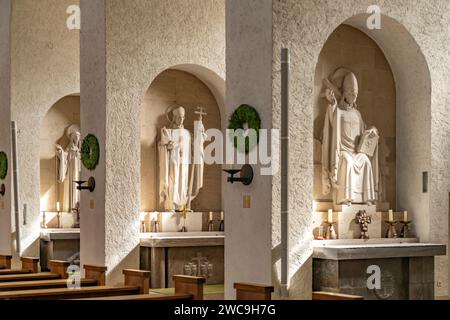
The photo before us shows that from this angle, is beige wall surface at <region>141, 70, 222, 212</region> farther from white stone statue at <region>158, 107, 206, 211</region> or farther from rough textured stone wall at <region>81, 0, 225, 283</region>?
rough textured stone wall at <region>81, 0, 225, 283</region>

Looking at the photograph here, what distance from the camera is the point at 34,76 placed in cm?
1703

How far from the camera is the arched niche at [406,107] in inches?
459

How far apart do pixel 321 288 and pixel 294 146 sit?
1695mm

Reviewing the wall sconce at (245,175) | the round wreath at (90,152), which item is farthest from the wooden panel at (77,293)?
the round wreath at (90,152)

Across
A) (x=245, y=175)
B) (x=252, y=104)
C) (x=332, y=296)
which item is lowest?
(x=332, y=296)

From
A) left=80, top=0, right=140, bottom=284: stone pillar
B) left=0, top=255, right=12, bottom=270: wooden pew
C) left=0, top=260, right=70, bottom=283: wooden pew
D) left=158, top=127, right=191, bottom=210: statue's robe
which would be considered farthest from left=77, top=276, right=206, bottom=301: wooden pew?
left=158, top=127, right=191, bottom=210: statue's robe

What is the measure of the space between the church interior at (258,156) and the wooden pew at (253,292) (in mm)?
18

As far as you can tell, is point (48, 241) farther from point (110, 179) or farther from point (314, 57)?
point (314, 57)

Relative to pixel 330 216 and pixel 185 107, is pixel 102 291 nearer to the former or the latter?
pixel 330 216

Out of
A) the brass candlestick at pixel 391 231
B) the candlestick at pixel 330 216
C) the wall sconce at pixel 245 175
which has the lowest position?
the brass candlestick at pixel 391 231

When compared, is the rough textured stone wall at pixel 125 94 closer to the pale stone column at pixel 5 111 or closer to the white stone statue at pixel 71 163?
the white stone statue at pixel 71 163

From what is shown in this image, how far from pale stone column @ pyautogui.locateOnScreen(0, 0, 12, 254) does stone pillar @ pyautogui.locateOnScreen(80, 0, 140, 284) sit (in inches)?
155

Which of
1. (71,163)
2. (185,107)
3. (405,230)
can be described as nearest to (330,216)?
(405,230)

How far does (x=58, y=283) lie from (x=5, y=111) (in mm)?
7504
